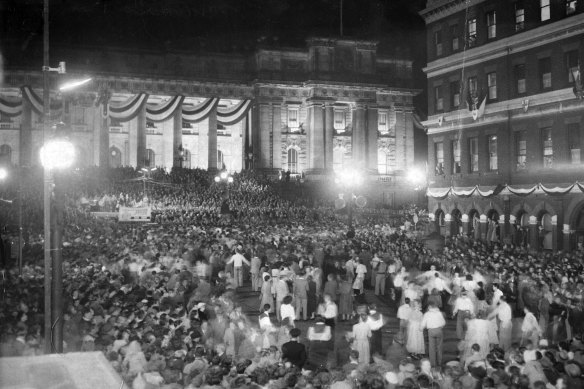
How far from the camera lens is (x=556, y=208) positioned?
32.2m

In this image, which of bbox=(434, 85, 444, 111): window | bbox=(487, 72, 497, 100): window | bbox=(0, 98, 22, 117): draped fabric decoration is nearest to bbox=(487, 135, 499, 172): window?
bbox=(487, 72, 497, 100): window

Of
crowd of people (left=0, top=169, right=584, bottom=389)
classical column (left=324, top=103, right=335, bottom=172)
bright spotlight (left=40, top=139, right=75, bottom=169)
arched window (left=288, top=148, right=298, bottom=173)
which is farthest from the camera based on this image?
arched window (left=288, top=148, right=298, bottom=173)

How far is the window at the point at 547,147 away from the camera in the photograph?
32.8 metres

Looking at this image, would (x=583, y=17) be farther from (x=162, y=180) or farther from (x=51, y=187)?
(x=162, y=180)

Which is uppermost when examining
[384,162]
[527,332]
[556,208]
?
[384,162]

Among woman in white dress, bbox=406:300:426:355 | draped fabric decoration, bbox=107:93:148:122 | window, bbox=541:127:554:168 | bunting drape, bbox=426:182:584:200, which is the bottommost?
woman in white dress, bbox=406:300:426:355

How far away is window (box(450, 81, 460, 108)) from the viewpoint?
38.7m

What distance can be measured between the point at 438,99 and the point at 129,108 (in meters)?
32.1

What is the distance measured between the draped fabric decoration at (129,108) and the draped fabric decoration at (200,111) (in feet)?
13.8

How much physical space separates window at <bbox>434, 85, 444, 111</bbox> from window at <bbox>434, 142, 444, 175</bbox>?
215cm

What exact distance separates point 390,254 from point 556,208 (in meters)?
11.6

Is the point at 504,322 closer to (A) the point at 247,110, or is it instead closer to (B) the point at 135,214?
(B) the point at 135,214

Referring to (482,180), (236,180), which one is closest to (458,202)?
(482,180)

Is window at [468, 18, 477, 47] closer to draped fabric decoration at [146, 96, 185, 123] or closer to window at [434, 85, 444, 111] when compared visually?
window at [434, 85, 444, 111]
